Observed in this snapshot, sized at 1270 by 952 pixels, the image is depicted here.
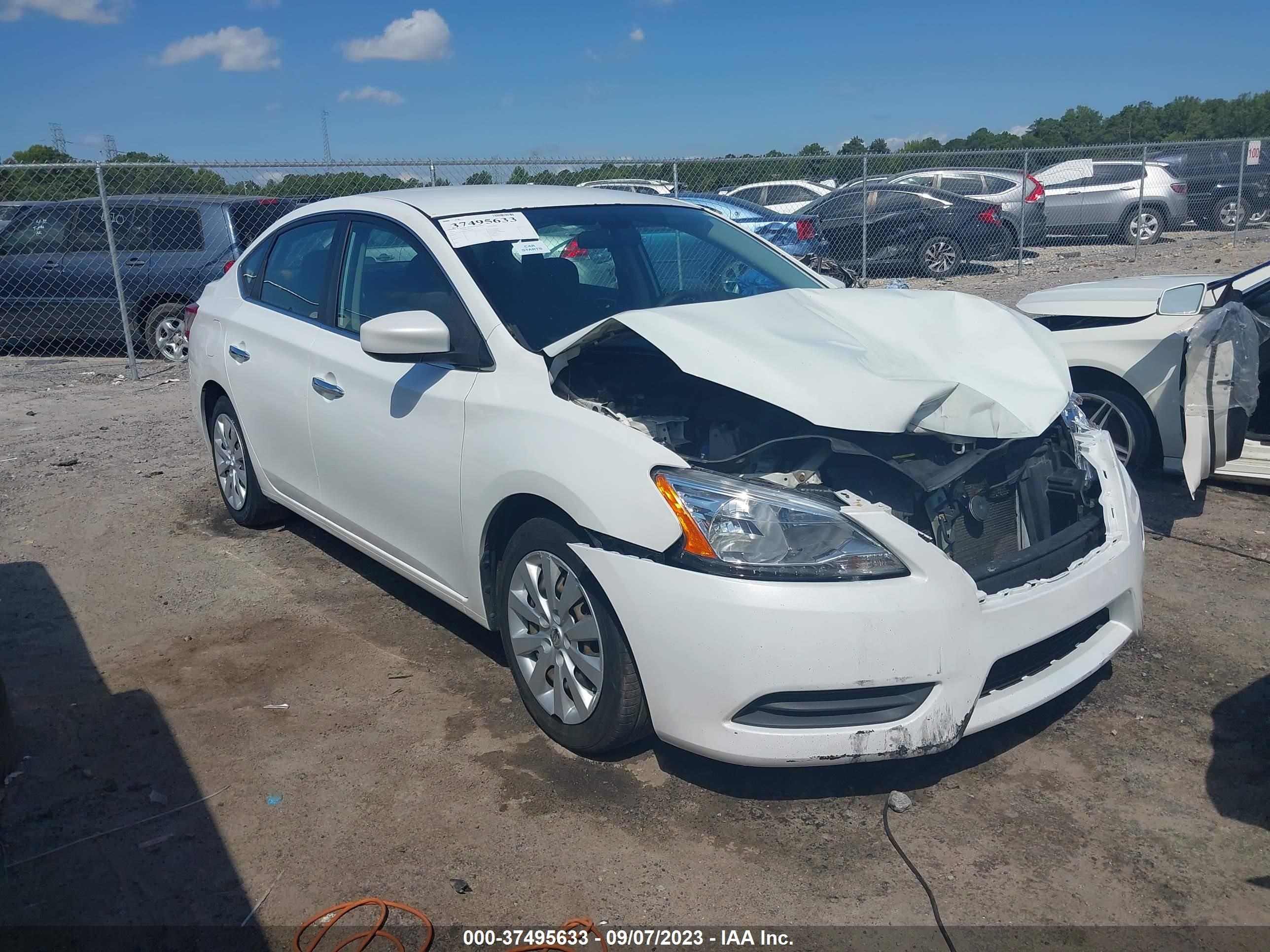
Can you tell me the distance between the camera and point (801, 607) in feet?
9.12

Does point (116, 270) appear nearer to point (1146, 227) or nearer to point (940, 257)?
point (940, 257)

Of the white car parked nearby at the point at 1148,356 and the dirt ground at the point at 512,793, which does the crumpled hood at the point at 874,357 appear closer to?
the dirt ground at the point at 512,793

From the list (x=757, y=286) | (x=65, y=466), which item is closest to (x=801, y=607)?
(x=757, y=286)

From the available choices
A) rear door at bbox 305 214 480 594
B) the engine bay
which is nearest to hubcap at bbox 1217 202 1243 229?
the engine bay

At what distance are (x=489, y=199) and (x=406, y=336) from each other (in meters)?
1.06

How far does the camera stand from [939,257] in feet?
51.6

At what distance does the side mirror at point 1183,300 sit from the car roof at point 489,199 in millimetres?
2854

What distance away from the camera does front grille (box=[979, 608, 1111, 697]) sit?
3057 millimetres

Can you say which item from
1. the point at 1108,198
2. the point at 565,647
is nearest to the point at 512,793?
the point at 565,647

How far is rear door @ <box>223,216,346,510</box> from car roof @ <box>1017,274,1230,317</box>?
4066 mm

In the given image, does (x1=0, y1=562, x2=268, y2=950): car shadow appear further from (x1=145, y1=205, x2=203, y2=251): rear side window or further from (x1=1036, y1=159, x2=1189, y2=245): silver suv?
(x1=1036, y1=159, x2=1189, y2=245): silver suv

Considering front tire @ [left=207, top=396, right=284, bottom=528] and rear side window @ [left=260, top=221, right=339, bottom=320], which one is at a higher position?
rear side window @ [left=260, top=221, right=339, bottom=320]

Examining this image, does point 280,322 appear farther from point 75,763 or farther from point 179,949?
point 179,949

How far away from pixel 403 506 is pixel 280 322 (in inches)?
56.7
